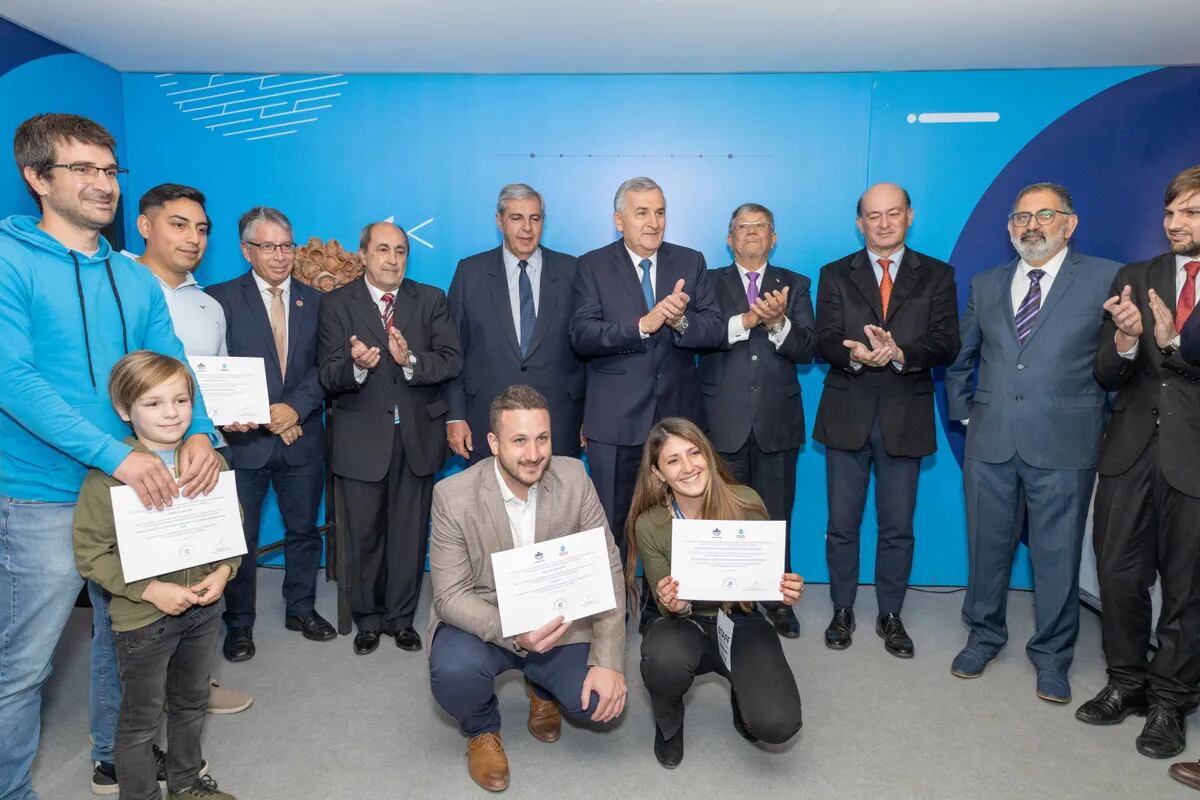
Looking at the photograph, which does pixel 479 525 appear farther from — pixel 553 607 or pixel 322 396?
pixel 322 396

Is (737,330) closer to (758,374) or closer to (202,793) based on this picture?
(758,374)

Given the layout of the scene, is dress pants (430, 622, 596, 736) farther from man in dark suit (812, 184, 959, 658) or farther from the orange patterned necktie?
the orange patterned necktie

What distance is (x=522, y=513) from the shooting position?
2836 mm

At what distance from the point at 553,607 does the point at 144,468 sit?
1.29 meters

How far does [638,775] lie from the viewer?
2.71 m

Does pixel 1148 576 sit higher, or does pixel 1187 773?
pixel 1148 576

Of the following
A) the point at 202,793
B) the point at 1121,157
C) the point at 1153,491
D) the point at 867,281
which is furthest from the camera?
the point at 1121,157

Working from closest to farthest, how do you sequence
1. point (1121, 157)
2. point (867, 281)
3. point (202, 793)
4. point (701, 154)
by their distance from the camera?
point (202, 793) → point (867, 281) → point (1121, 157) → point (701, 154)

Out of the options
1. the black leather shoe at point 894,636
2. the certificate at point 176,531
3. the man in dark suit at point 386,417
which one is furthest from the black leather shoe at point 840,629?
the certificate at point 176,531

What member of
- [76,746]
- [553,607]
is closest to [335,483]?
[76,746]

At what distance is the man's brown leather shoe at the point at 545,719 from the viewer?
2928mm

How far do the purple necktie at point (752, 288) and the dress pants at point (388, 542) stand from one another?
185 cm

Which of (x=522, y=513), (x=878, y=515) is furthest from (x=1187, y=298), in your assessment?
(x=522, y=513)

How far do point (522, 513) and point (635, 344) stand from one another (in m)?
1.03
